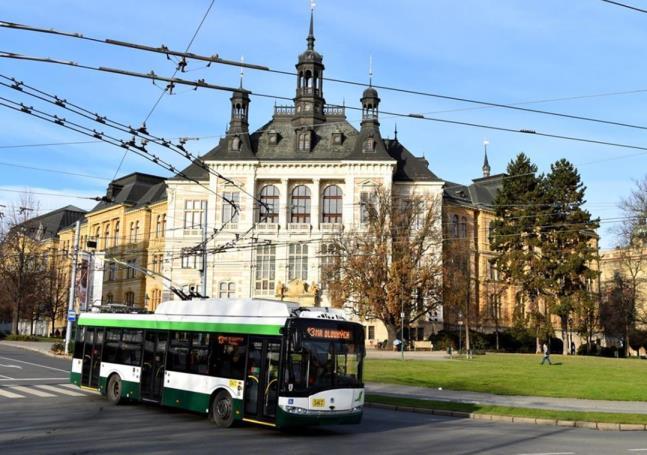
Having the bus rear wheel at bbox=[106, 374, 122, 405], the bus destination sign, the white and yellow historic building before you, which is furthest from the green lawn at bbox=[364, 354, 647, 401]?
the white and yellow historic building

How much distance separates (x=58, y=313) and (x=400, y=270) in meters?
54.0

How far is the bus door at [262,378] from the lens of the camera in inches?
564

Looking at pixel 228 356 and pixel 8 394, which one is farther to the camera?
pixel 8 394

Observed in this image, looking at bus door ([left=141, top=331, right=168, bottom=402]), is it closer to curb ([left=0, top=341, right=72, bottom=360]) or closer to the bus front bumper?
the bus front bumper

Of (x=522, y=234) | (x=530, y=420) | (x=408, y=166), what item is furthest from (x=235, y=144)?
(x=530, y=420)

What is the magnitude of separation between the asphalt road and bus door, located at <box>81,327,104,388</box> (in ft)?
3.00

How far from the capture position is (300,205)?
6556 centimetres

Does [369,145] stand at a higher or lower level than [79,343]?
higher

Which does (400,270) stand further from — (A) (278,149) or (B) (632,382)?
(B) (632,382)

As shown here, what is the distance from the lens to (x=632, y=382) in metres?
28.6

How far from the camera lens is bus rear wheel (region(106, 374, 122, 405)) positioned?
19094mm

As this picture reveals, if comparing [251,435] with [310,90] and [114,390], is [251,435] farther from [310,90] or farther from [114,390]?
[310,90]

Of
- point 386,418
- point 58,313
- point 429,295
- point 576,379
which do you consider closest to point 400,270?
point 429,295

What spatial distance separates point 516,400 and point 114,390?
1333 centimetres
